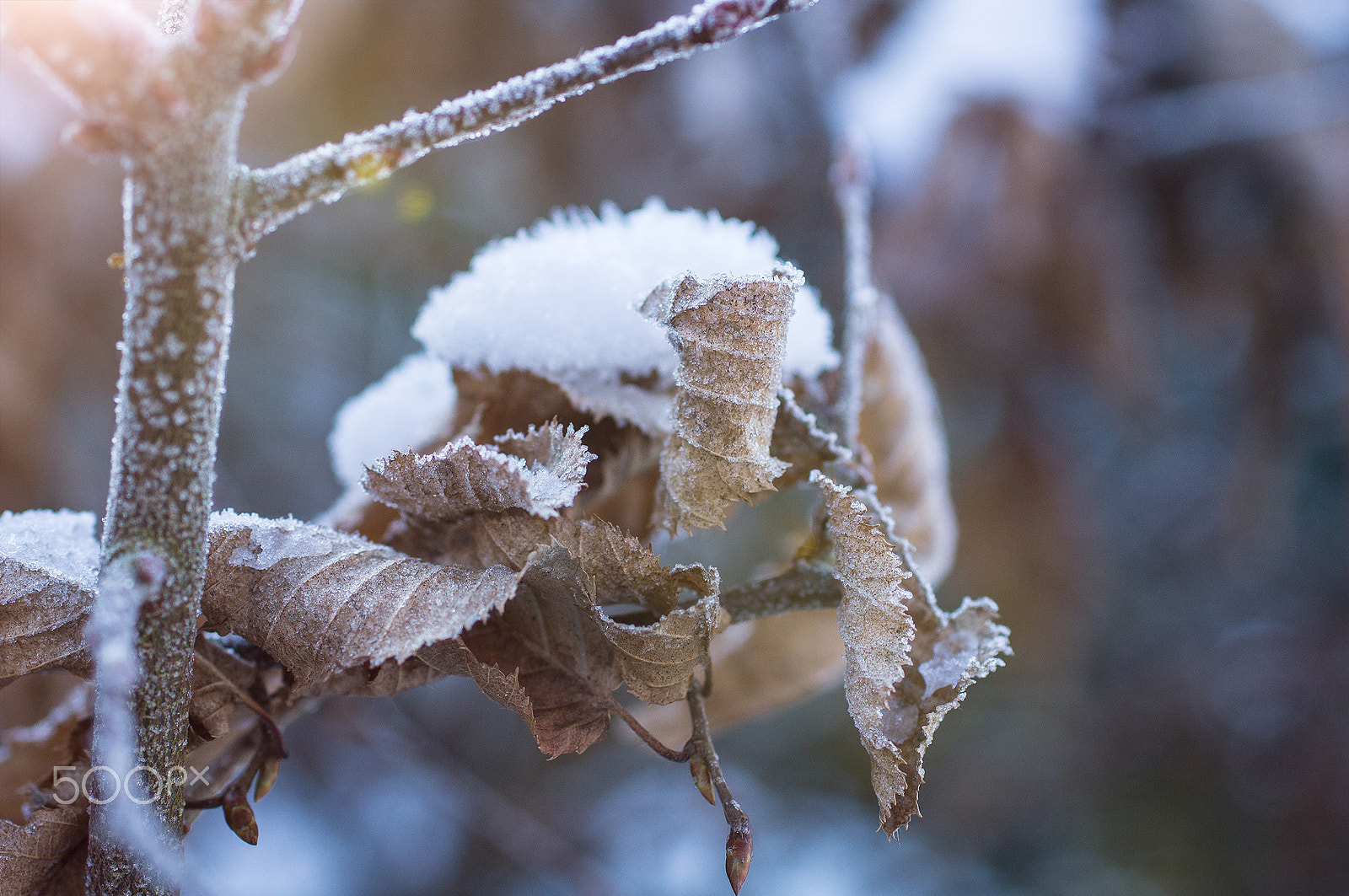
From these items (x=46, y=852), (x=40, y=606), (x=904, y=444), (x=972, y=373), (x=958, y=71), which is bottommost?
(x=46, y=852)

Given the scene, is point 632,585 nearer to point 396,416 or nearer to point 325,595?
point 325,595

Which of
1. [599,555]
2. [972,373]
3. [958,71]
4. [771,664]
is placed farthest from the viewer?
[972,373]

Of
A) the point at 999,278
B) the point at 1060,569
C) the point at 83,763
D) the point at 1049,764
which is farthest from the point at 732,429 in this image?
the point at 1049,764

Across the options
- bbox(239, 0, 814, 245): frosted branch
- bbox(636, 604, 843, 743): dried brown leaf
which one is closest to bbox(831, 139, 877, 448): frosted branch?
bbox(636, 604, 843, 743): dried brown leaf

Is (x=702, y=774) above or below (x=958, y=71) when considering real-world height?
below

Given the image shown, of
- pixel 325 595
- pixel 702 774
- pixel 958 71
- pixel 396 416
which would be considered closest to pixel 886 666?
pixel 702 774

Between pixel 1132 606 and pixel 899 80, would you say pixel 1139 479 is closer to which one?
pixel 1132 606

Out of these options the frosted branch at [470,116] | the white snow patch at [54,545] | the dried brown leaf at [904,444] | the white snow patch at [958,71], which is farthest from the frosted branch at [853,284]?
the white snow patch at [958,71]

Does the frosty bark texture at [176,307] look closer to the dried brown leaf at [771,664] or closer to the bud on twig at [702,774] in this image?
the bud on twig at [702,774]
